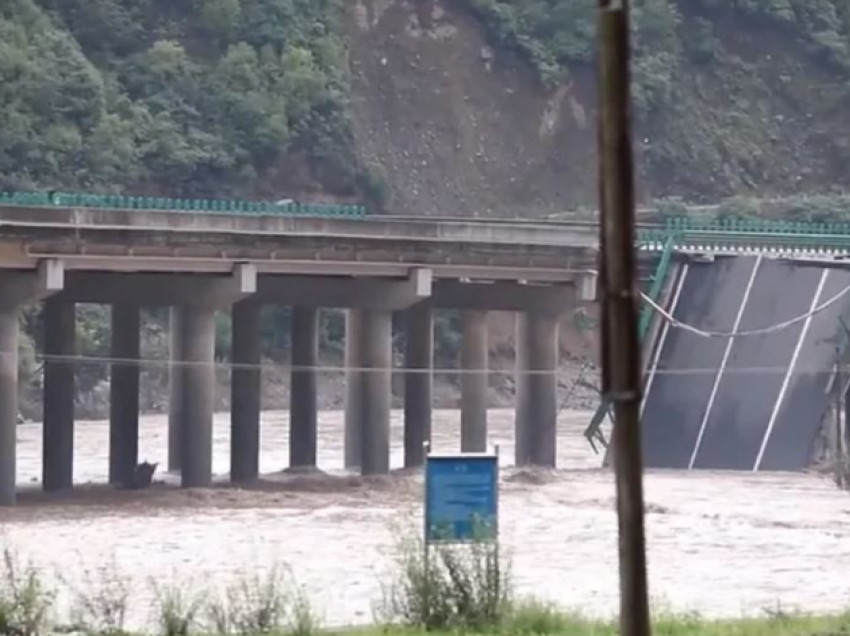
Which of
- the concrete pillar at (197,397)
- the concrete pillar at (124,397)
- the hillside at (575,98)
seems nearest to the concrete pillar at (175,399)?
the concrete pillar at (197,397)

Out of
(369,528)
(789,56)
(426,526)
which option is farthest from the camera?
(789,56)

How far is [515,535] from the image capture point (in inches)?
1296

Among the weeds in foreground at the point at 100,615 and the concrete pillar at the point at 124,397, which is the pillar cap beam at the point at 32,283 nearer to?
the concrete pillar at the point at 124,397

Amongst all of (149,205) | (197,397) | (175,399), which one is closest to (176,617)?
(197,397)

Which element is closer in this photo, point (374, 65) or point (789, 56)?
point (374, 65)

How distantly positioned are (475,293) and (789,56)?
68.4 meters

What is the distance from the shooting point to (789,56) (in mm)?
115688

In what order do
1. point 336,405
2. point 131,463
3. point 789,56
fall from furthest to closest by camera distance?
→ point 789,56 → point 336,405 → point 131,463

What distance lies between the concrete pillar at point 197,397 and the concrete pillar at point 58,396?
2.81 metres

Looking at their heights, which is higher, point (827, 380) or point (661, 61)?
point (661, 61)

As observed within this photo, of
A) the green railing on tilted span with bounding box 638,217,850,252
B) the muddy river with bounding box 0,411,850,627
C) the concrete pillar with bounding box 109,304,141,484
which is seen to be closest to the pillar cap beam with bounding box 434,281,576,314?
the green railing on tilted span with bounding box 638,217,850,252

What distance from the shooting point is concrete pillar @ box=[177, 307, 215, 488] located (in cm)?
4284

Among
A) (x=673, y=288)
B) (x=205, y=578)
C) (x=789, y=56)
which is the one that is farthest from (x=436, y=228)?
(x=789, y=56)

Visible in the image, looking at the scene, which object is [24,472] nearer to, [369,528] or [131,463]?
[131,463]
